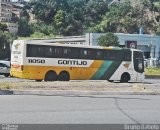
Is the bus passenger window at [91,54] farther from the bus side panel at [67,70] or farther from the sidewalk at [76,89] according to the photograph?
the sidewalk at [76,89]

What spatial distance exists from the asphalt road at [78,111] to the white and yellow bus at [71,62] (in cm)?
1265

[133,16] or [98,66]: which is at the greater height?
[133,16]

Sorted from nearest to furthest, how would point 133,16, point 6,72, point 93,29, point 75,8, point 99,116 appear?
point 99,116
point 6,72
point 93,29
point 133,16
point 75,8

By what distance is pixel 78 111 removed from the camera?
13508 mm

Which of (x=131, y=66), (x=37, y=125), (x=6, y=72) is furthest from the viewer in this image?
(x=6, y=72)

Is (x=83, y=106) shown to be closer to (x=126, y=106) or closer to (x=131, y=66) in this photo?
(x=126, y=106)

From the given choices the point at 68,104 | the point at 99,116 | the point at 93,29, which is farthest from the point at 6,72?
the point at 93,29

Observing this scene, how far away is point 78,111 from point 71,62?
17.2 m

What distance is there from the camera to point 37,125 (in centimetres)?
1070

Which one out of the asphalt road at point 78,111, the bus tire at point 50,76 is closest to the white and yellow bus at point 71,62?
the bus tire at point 50,76

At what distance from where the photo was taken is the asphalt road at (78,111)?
11.6 metres

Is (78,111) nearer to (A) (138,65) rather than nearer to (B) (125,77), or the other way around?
(B) (125,77)

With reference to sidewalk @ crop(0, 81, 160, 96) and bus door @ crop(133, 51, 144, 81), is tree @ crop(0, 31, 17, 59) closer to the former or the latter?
bus door @ crop(133, 51, 144, 81)

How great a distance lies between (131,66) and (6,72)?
11.2 m
